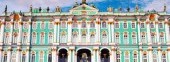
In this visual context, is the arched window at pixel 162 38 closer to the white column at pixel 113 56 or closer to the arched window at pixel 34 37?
the white column at pixel 113 56

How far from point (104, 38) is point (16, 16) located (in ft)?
57.2

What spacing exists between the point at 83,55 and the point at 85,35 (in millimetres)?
3813

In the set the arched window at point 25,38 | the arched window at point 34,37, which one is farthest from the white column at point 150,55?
the arched window at point 25,38

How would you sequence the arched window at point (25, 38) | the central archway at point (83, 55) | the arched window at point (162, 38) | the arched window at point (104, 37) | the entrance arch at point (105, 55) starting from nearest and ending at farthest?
the entrance arch at point (105, 55), the central archway at point (83, 55), the arched window at point (162, 38), the arched window at point (104, 37), the arched window at point (25, 38)

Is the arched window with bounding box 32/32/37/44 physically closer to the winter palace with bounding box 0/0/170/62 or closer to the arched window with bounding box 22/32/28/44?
the winter palace with bounding box 0/0/170/62

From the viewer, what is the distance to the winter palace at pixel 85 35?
214 ft

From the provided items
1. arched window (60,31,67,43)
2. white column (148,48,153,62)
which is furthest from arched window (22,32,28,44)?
white column (148,48,153,62)

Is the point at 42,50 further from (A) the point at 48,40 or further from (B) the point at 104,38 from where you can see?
(B) the point at 104,38

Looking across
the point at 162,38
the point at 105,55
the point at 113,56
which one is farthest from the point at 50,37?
the point at 162,38

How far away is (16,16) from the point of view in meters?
67.4

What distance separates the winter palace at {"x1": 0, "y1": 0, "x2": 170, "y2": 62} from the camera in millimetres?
65312

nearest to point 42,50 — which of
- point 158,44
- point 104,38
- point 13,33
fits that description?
point 13,33

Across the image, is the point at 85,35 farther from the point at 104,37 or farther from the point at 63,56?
the point at 63,56

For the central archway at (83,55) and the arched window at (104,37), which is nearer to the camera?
the central archway at (83,55)
